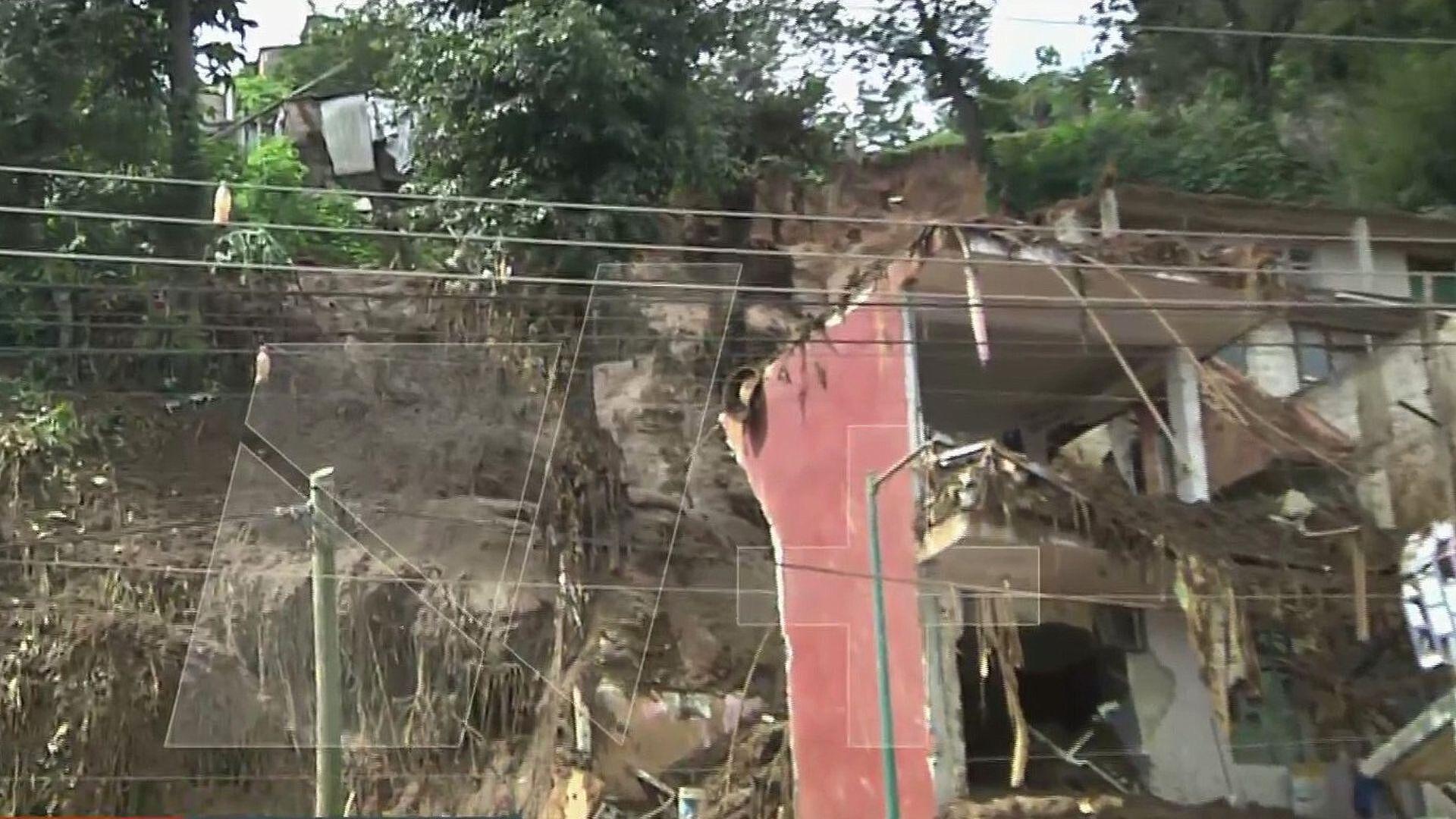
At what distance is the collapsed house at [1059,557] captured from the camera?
12625mm

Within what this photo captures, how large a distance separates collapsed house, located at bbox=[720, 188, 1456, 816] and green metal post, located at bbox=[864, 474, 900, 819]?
0.21ft

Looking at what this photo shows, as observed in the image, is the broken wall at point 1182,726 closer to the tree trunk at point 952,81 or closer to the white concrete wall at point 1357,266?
the white concrete wall at point 1357,266

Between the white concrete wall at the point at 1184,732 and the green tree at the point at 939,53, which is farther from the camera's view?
the green tree at the point at 939,53

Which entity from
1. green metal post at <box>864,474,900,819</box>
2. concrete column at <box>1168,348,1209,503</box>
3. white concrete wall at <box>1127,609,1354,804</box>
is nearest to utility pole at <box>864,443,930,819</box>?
green metal post at <box>864,474,900,819</box>

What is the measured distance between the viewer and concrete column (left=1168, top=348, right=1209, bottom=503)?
14.7m

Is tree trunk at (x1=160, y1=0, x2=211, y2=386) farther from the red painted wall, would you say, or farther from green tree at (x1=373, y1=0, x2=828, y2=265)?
the red painted wall

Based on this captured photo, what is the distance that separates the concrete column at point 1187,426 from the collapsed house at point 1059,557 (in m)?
0.03

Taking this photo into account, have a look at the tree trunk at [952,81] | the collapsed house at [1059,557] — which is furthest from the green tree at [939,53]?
the collapsed house at [1059,557]

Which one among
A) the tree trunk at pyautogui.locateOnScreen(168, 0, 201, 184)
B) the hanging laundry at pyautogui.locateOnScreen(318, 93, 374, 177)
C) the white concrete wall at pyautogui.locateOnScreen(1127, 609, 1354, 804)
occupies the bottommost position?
the white concrete wall at pyautogui.locateOnScreen(1127, 609, 1354, 804)

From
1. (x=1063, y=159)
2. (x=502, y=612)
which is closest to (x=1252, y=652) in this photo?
(x=502, y=612)

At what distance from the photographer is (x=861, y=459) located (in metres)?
13.9

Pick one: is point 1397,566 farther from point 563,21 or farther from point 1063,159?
point 1063,159

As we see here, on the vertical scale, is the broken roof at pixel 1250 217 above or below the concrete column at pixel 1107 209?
above

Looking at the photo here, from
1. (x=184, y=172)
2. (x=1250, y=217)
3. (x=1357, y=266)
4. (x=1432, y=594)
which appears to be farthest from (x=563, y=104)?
(x=1357, y=266)
